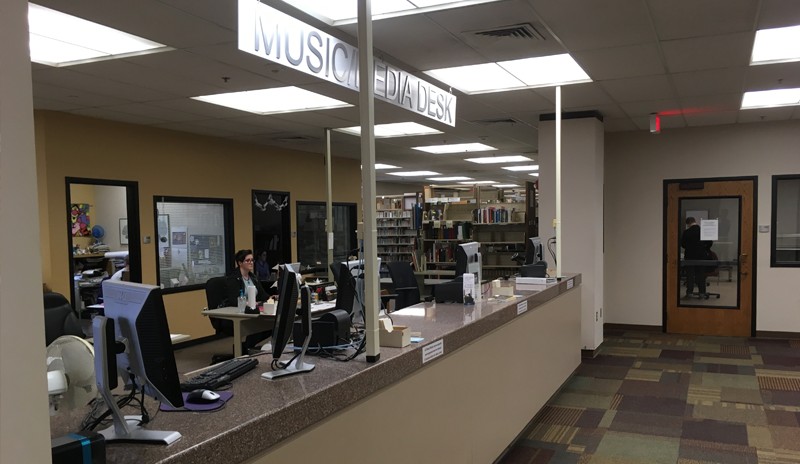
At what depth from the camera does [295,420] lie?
75.0 inches

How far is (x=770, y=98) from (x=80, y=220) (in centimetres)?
936

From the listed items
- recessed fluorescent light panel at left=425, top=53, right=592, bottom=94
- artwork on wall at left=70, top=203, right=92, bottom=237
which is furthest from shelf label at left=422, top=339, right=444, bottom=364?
artwork on wall at left=70, top=203, right=92, bottom=237

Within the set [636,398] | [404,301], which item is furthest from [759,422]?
[404,301]

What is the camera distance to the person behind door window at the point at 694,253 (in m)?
8.04

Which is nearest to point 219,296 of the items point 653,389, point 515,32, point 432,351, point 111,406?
point 432,351

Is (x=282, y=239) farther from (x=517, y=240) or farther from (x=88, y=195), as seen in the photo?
(x=517, y=240)

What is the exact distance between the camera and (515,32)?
3963 mm

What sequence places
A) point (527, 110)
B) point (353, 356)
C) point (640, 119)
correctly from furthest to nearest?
point (640, 119), point (527, 110), point (353, 356)

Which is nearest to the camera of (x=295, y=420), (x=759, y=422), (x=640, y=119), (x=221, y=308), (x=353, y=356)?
(x=295, y=420)

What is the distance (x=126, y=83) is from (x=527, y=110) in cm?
405

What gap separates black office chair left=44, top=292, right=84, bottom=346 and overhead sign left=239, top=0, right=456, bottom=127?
3.06m

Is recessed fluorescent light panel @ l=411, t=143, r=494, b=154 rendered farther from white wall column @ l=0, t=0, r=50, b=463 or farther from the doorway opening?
white wall column @ l=0, t=0, r=50, b=463

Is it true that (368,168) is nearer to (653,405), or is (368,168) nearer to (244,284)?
(244,284)

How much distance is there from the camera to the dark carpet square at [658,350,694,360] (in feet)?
22.4
